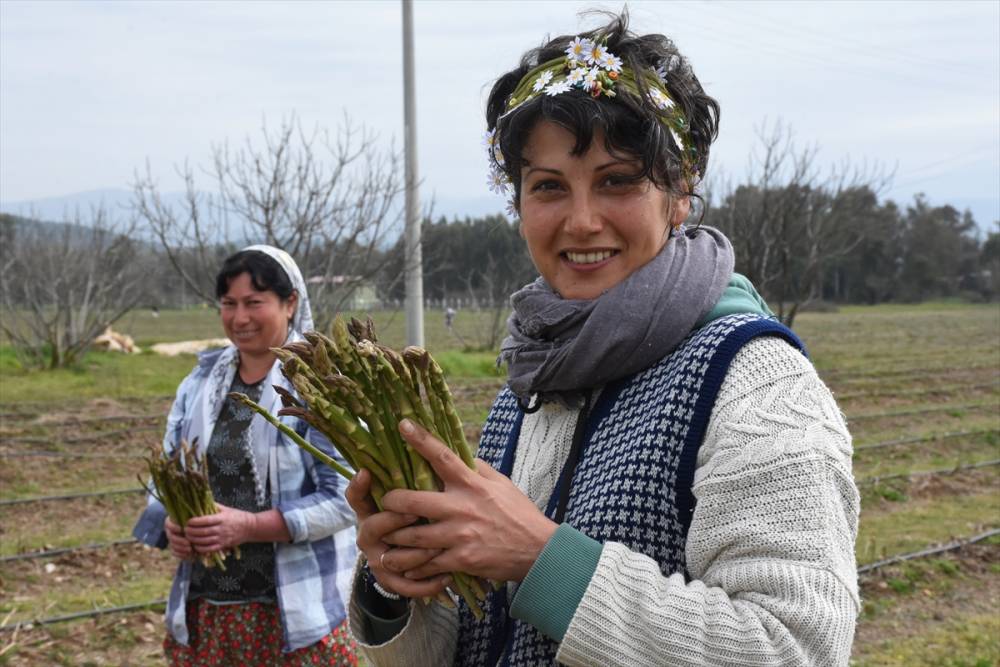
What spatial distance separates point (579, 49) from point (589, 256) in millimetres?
343

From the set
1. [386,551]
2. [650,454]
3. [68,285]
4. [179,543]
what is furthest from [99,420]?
[650,454]

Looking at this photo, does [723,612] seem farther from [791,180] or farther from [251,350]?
[791,180]

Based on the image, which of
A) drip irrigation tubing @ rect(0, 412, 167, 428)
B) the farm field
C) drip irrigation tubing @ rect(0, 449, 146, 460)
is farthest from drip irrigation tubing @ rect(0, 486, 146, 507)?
drip irrigation tubing @ rect(0, 412, 167, 428)

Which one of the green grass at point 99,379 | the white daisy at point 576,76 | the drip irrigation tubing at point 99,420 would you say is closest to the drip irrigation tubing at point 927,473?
the white daisy at point 576,76

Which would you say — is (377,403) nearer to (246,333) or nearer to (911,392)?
(246,333)

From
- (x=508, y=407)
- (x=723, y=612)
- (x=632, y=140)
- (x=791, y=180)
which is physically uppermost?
(x=791, y=180)

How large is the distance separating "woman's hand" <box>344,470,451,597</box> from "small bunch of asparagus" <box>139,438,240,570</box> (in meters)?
1.68

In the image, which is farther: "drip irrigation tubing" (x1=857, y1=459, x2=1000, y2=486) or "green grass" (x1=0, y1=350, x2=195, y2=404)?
"green grass" (x1=0, y1=350, x2=195, y2=404)

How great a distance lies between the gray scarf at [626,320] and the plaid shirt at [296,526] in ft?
5.32

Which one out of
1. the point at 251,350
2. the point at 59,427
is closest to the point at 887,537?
the point at 251,350

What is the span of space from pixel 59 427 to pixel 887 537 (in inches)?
356

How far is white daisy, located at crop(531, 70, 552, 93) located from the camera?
1508 millimetres

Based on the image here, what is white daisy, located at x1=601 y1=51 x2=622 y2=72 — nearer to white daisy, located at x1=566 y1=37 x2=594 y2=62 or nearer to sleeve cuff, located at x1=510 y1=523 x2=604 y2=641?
white daisy, located at x1=566 y1=37 x2=594 y2=62

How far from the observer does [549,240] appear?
154 centimetres
